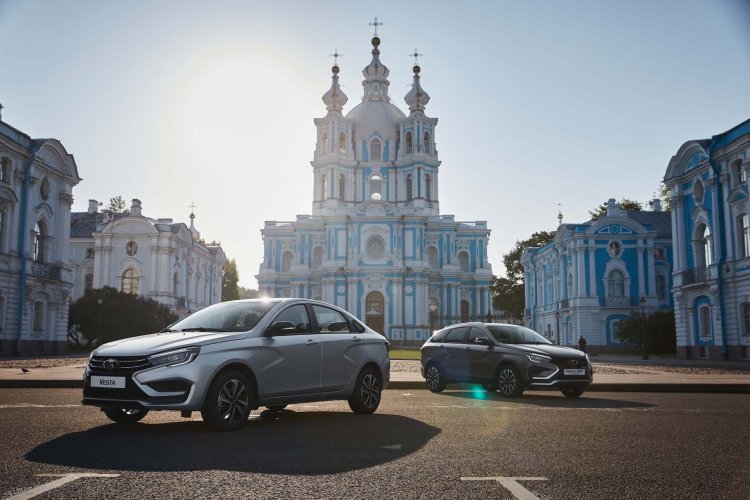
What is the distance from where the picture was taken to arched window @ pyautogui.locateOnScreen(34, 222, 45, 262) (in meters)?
38.5

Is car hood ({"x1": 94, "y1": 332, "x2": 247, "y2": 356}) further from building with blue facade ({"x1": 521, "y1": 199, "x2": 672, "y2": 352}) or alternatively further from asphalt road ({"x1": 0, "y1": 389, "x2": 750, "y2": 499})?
building with blue facade ({"x1": 521, "y1": 199, "x2": 672, "y2": 352})

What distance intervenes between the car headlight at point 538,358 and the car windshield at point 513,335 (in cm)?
82

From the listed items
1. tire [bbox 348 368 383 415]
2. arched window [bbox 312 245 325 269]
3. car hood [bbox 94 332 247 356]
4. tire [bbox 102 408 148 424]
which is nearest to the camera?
car hood [bbox 94 332 247 356]

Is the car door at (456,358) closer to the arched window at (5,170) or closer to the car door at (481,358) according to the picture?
the car door at (481,358)

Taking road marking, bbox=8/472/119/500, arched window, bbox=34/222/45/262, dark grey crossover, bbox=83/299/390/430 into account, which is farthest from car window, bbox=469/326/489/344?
arched window, bbox=34/222/45/262

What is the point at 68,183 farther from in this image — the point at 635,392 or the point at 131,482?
the point at 131,482

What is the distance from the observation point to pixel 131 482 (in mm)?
5500

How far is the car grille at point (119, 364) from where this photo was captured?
8.02 m

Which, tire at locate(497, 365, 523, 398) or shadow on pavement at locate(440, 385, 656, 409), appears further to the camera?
tire at locate(497, 365, 523, 398)

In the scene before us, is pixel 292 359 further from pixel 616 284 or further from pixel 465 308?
pixel 465 308

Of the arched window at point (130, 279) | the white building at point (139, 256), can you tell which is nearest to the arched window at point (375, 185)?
the white building at point (139, 256)

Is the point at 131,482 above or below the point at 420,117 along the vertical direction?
below

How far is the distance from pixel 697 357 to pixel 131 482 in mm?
36763

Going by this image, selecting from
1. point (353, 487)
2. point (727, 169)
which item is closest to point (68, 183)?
point (727, 169)
